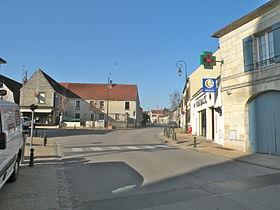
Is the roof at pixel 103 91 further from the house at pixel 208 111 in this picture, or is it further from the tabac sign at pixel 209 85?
the tabac sign at pixel 209 85

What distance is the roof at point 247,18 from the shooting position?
1580cm

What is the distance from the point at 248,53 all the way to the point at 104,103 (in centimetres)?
5869

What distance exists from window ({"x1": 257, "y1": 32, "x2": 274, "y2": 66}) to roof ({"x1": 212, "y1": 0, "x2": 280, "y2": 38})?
43.2 inches

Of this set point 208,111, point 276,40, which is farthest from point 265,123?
point 208,111

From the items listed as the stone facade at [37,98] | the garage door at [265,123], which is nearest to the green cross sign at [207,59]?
the garage door at [265,123]

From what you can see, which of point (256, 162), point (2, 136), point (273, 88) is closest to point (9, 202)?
point (2, 136)

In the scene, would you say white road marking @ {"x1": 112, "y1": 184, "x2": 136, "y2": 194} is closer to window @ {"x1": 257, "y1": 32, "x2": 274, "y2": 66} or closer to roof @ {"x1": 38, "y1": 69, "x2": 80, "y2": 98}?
window @ {"x1": 257, "y1": 32, "x2": 274, "y2": 66}

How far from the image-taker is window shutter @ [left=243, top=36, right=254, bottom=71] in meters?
17.5

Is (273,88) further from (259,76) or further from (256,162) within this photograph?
(256,162)

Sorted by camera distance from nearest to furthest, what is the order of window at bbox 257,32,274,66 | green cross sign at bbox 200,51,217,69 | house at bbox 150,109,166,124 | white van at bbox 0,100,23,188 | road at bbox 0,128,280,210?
white van at bbox 0,100,23,188
road at bbox 0,128,280,210
window at bbox 257,32,274,66
green cross sign at bbox 200,51,217,69
house at bbox 150,109,166,124

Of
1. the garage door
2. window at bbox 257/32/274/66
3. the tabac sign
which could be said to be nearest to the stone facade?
the tabac sign

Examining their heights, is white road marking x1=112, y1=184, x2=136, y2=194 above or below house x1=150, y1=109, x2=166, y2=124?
below

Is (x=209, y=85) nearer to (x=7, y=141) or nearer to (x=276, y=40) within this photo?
(x=276, y=40)

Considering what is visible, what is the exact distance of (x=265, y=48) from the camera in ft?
55.6
